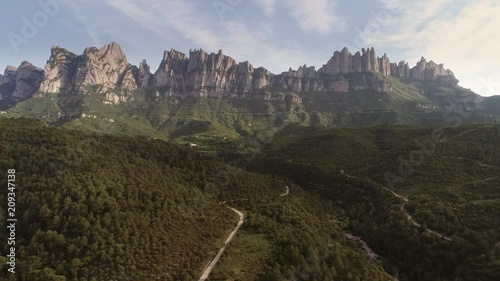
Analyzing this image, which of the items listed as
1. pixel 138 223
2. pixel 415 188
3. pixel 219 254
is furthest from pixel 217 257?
pixel 415 188

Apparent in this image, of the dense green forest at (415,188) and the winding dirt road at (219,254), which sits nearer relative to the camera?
the winding dirt road at (219,254)

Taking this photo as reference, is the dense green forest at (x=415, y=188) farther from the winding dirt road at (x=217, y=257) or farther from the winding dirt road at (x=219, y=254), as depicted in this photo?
the winding dirt road at (x=217, y=257)

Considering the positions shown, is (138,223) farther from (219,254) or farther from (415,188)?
(415,188)

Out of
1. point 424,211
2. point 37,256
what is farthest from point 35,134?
point 424,211

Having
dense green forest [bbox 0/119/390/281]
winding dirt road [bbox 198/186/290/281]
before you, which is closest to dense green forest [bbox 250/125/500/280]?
dense green forest [bbox 0/119/390/281]

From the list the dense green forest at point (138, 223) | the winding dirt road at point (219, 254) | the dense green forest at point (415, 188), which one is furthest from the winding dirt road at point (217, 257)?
the dense green forest at point (415, 188)

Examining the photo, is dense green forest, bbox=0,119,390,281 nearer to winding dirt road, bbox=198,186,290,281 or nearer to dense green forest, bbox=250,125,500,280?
winding dirt road, bbox=198,186,290,281
